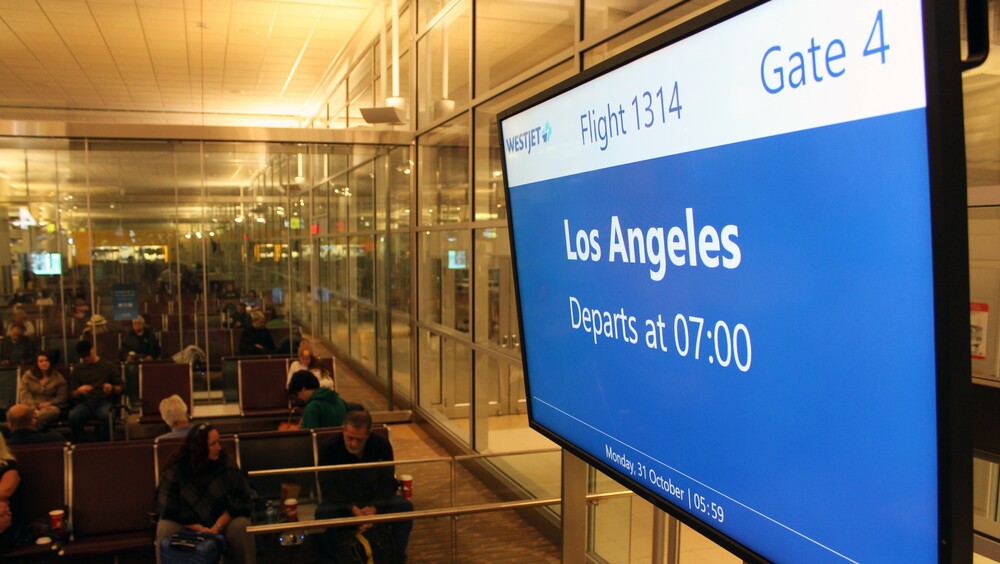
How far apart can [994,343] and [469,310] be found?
18.4 ft

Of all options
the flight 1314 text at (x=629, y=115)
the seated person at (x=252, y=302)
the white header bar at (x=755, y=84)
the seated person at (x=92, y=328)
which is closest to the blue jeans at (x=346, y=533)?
the white header bar at (x=755, y=84)

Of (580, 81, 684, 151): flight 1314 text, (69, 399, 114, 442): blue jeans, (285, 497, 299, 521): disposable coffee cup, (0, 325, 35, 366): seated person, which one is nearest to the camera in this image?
(580, 81, 684, 151): flight 1314 text

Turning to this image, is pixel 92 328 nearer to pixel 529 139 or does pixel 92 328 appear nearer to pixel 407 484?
pixel 407 484

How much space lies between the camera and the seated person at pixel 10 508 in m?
4.57

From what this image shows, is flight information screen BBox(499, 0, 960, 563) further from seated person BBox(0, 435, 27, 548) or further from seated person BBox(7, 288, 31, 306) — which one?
seated person BBox(7, 288, 31, 306)

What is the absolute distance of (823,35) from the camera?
47.0 inches

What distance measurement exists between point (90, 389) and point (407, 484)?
5.14m

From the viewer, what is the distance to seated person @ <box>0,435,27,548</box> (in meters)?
4.57

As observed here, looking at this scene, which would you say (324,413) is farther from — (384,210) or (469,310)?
(384,210)

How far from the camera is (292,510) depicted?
4137 millimetres

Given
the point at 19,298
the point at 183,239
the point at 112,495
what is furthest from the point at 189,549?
the point at 19,298

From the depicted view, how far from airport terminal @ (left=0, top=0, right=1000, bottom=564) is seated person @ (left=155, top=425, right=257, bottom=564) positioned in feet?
0.21

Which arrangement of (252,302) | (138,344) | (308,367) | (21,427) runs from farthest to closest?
(252,302)
(138,344)
(308,367)
(21,427)

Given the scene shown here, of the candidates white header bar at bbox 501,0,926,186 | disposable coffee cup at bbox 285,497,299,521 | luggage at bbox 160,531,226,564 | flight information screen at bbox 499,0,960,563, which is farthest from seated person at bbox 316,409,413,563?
white header bar at bbox 501,0,926,186
